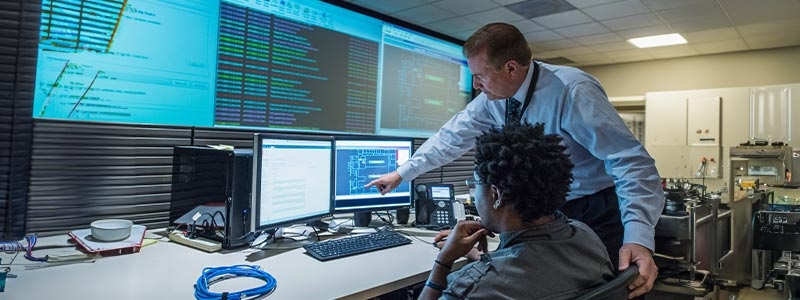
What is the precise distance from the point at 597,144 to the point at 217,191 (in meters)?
1.27

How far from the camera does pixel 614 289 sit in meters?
0.82

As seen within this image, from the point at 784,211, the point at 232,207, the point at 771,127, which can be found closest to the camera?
the point at 232,207

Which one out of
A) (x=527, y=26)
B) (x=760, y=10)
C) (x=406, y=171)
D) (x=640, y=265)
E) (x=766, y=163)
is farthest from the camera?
(x=527, y=26)

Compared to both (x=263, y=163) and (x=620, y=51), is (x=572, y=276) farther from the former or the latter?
(x=620, y=51)

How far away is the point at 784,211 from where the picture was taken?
316 cm

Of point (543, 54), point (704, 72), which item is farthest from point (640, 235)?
point (704, 72)

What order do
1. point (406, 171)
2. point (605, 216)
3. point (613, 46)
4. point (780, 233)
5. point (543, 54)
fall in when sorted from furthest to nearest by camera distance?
point (543, 54) → point (613, 46) → point (780, 233) → point (406, 171) → point (605, 216)

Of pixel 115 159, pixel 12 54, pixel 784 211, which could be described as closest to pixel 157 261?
pixel 115 159

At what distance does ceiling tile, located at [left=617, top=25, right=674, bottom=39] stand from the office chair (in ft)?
13.8

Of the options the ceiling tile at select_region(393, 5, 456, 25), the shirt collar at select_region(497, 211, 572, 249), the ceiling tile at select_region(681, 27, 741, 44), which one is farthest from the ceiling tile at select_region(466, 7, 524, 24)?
the shirt collar at select_region(497, 211, 572, 249)

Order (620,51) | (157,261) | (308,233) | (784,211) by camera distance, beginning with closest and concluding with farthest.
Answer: (157,261)
(308,233)
(784,211)
(620,51)

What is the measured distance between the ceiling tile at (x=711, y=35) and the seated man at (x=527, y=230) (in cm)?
452

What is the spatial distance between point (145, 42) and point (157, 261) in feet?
3.51

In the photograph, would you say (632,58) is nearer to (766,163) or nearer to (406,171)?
(766,163)
